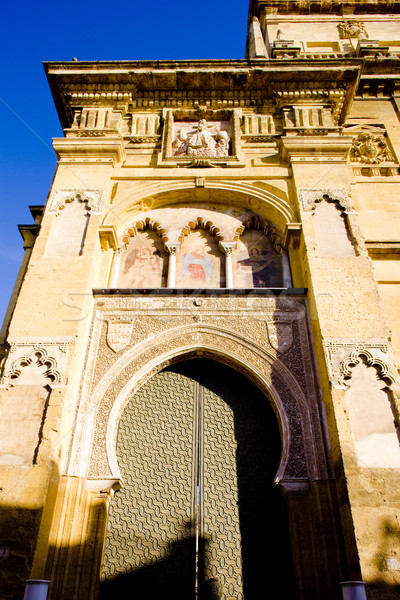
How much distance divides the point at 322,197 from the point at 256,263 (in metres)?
1.46

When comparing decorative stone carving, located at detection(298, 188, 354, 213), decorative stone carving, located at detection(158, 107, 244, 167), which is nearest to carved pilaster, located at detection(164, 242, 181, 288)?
decorative stone carving, located at detection(158, 107, 244, 167)

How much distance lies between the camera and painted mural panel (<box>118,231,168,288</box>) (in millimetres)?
7836

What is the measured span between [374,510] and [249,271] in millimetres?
3993

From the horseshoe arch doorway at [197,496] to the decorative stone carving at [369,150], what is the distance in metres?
5.31

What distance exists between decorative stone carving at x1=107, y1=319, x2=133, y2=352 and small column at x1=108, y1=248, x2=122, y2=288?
879 millimetres

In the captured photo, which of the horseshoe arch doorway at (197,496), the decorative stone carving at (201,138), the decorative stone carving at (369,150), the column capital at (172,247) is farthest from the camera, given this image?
the decorative stone carving at (369,150)

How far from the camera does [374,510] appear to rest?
4957 millimetres

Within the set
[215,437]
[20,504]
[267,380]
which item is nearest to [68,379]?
[20,504]

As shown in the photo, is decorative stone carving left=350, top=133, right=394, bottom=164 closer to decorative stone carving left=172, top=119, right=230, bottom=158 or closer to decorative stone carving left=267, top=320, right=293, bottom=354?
Answer: decorative stone carving left=172, top=119, right=230, bottom=158

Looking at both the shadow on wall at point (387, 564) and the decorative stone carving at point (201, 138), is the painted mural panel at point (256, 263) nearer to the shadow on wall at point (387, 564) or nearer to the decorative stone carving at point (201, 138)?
the decorative stone carving at point (201, 138)

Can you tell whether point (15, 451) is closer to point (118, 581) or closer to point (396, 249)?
point (118, 581)

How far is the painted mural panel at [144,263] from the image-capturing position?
25.7 feet

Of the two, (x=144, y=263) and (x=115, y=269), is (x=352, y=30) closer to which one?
(x=144, y=263)

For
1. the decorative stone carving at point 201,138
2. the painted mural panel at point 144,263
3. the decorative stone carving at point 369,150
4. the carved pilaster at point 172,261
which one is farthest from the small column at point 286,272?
the decorative stone carving at point 369,150
